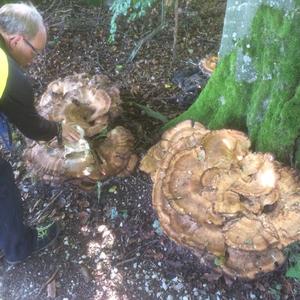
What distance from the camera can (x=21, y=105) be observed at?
2967 mm

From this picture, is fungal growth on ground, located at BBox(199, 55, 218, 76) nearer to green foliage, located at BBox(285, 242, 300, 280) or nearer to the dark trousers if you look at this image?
green foliage, located at BBox(285, 242, 300, 280)

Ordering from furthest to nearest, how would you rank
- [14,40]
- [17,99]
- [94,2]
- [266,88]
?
A: 1. [94,2]
2. [266,88]
3. [14,40]
4. [17,99]

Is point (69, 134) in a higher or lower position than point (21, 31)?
lower

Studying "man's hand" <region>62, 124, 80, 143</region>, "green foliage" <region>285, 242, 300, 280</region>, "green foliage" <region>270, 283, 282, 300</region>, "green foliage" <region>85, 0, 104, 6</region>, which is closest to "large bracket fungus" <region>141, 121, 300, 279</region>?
"green foliage" <region>285, 242, 300, 280</region>

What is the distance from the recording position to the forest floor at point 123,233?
3.69 meters

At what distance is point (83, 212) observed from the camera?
4289 mm

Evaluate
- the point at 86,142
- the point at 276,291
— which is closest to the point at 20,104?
Result: the point at 86,142

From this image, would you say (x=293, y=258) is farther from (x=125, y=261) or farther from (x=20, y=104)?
(x=20, y=104)

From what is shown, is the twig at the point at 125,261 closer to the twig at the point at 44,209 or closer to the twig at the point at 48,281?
the twig at the point at 48,281

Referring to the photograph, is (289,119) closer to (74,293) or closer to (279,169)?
(279,169)

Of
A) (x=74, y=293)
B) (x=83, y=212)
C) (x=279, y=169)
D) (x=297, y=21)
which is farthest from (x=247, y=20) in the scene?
(x=74, y=293)

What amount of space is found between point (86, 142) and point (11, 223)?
3.32 feet

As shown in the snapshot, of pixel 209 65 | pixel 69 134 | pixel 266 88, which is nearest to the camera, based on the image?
pixel 266 88

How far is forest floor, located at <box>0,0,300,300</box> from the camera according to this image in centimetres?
369
